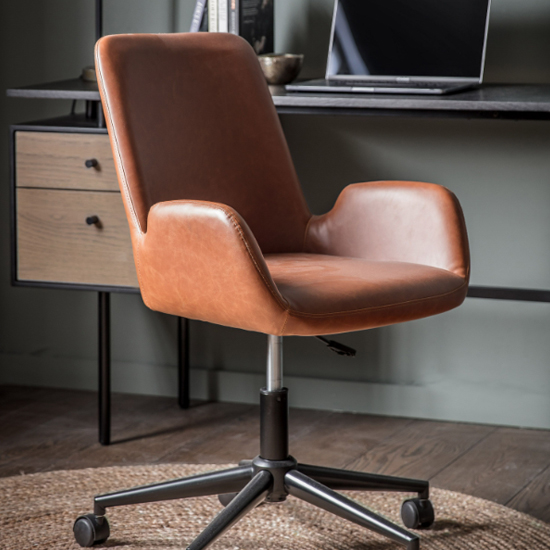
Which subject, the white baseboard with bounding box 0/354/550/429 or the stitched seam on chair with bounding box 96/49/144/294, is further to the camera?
the white baseboard with bounding box 0/354/550/429

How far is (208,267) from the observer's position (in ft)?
4.81

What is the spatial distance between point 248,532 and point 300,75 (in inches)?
48.2

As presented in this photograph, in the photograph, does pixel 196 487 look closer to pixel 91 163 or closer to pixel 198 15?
pixel 91 163

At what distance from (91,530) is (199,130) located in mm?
741

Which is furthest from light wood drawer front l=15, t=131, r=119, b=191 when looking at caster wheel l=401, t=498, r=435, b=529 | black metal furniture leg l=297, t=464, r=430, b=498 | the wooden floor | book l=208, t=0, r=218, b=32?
caster wheel l=401, t=498, r=435, b=529

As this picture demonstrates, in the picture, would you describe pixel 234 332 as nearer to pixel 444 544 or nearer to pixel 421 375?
pixel 421 375

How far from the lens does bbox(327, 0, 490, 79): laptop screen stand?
215 centimetres

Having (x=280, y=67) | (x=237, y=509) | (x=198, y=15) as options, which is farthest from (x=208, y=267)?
(x=198, y=15)

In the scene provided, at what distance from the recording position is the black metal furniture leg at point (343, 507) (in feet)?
4.96

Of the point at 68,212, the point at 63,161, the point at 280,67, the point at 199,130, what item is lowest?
the point at 68,212

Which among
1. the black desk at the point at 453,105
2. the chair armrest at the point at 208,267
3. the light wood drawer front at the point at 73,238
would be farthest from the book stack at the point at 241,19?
the chair armrest at the point at 208,267

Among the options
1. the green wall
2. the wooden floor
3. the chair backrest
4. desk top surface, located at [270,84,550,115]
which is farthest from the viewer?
the green wall

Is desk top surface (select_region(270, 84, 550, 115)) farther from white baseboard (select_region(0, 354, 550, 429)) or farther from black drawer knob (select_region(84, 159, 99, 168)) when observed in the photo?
white baseboard (select_region(0, 354, 550, 429))

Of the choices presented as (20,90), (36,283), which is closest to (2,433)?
(36,283)
